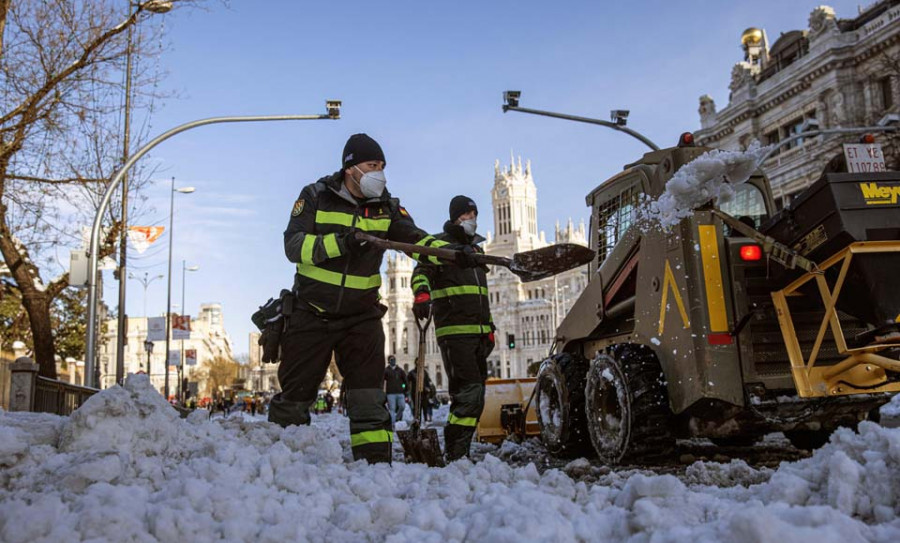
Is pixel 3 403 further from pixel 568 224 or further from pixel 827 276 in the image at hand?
pixel 568 224

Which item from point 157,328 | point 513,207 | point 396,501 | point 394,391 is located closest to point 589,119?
point 394,391

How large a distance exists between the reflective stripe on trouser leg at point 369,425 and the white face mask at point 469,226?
8.13 ft

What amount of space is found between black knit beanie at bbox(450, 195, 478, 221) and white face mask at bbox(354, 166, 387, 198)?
2138 mm

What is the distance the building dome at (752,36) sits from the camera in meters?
54.5

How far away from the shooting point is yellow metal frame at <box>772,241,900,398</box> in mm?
4953

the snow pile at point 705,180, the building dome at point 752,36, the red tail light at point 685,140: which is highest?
the building dome at point 752,36

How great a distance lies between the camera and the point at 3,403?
37.2ft

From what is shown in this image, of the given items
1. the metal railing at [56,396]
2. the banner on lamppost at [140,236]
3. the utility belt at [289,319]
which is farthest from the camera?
the banner on lamppost at [140,236]

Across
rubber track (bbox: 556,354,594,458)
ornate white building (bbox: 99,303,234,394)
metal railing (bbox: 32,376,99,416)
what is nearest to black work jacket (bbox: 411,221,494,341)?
rubber track (bbox: 556,354,594,458)

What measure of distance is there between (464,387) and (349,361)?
176 cm

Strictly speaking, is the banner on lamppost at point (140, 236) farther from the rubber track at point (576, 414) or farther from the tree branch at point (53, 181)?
the rubber track at point (576, 414)

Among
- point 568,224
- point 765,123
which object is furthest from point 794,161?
point 568,224

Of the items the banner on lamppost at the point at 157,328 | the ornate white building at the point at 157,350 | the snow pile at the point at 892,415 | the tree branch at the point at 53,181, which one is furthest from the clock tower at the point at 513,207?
the snow pile at the point at 892,415

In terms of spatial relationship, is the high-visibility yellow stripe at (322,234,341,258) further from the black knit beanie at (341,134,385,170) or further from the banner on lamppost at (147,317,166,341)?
the banner on lamppost at (147,317,166,341)
